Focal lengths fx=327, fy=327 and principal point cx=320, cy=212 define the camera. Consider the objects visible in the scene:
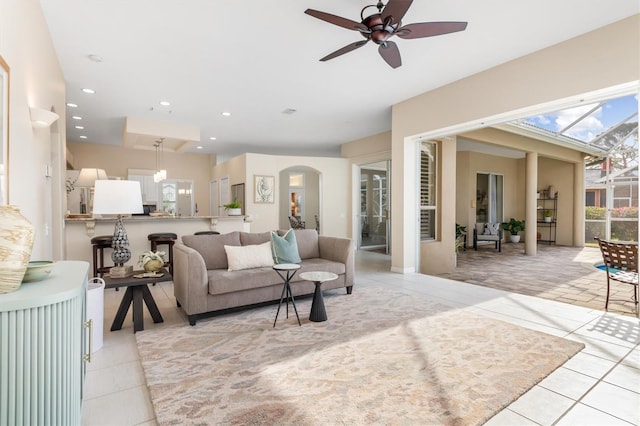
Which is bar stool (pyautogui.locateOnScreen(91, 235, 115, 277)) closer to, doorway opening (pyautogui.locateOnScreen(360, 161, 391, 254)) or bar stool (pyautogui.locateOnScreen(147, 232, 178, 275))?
bar stool (pyautogui.locateOnScreen(147, 232, 178, 275))

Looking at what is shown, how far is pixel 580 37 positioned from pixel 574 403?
364cm

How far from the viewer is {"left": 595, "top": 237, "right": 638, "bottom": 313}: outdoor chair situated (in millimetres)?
3477

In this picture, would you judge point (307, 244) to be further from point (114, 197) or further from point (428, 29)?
point (428, 29)

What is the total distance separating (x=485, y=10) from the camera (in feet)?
10.1

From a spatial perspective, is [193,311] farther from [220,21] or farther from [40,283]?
[220,21]

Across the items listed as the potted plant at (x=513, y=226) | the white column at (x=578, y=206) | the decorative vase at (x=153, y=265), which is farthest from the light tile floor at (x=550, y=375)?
the white column at (x=578, y=206)

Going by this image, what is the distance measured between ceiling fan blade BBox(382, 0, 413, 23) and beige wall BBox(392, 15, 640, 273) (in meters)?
2.31

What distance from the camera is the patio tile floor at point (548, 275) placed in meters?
4.38

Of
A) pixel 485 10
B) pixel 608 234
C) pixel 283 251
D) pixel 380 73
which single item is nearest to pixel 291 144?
pixel 380 73

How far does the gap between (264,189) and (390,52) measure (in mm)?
5752

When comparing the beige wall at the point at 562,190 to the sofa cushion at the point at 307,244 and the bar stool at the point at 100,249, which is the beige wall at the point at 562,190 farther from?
the bar stool at the point at 100,249

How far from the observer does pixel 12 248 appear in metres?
1.25

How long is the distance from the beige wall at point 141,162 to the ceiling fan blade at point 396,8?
29.8 ft

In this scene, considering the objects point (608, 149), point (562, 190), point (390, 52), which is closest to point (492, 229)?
point (562, 190)
